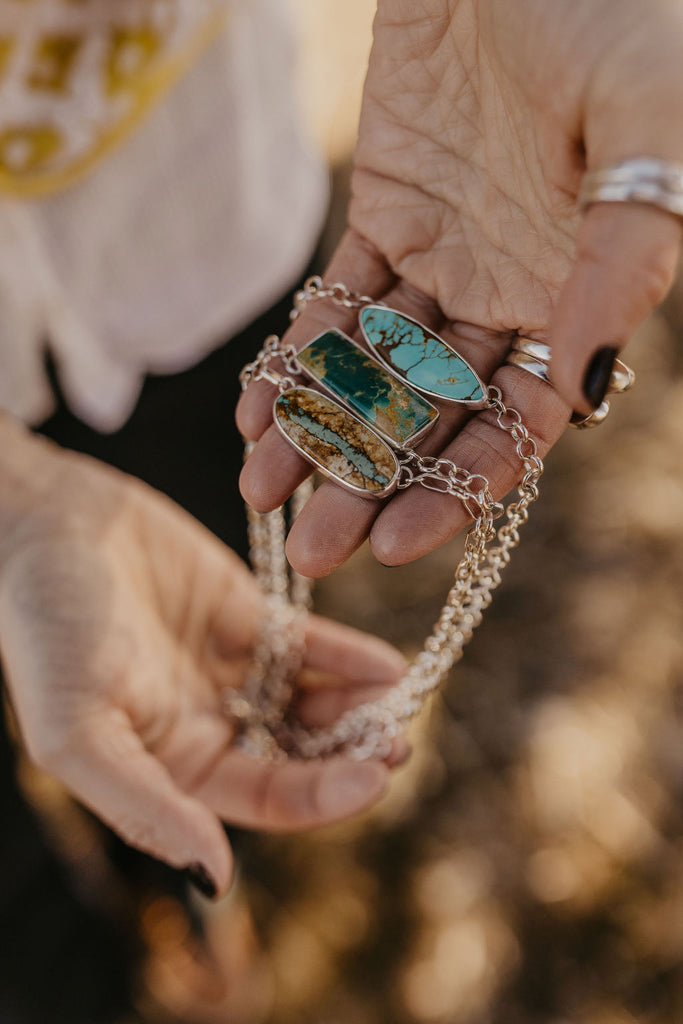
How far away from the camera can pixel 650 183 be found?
701 mm

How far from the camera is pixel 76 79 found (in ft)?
A: 3.67

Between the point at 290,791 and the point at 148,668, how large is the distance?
291mm

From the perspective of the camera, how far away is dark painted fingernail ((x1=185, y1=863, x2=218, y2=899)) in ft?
3.44

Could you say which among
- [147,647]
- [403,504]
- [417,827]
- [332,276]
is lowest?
[417,827]

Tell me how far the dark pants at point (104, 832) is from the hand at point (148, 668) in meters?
0.17

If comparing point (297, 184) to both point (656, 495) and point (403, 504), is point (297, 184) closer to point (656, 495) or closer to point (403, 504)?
point (403, 504)

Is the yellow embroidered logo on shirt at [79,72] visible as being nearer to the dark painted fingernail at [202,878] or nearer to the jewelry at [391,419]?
the jewelry at [391,419]

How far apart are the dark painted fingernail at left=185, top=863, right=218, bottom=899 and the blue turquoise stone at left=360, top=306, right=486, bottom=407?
71 cm

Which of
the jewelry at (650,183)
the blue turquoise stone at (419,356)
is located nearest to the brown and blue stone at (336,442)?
the blue turquoise stone at (419,356)

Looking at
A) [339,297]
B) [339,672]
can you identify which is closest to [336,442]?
[339,297]

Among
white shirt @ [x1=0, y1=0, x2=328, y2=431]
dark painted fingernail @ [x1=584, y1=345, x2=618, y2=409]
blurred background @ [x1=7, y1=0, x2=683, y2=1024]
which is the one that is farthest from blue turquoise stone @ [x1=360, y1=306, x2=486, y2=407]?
blurred background @ [x1=7, y1=0, x2=683, y2=1024]

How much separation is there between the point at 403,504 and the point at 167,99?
76 cm

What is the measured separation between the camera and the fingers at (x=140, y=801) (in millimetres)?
1023

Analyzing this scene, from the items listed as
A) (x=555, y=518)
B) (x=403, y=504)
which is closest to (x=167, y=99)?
(x=403, y=504)
